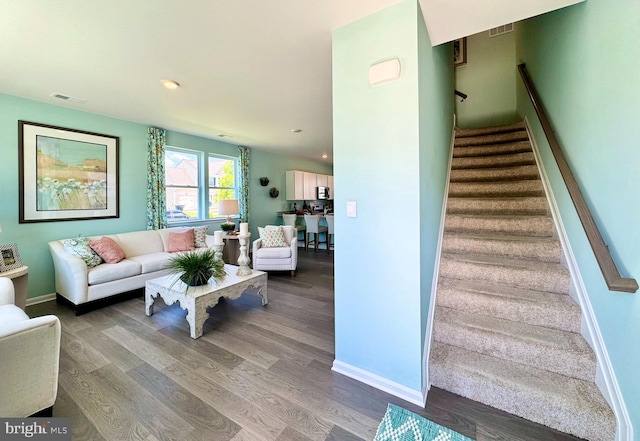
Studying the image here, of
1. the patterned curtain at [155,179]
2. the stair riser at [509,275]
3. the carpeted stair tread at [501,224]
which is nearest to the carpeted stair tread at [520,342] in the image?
the stair riser at [509,275]

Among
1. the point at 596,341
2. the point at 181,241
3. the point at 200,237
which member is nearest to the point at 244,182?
the point at 200,237

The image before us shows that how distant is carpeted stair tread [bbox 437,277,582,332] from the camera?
1.71 m

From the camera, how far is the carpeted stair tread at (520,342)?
1508mm

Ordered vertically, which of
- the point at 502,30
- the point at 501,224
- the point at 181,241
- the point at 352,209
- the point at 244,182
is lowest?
the point at 181,241

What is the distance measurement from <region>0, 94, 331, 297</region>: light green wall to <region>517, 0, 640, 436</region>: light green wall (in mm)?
5258

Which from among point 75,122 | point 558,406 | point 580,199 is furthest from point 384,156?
point 75,122

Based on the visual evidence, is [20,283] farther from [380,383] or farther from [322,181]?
[322,181]

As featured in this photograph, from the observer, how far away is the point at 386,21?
162 cm

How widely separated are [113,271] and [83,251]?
44cm

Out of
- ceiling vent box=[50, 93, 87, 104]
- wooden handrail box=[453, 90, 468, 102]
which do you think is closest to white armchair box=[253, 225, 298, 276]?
ceiling vent box=[50, 93, 87, 104]

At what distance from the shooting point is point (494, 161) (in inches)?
128

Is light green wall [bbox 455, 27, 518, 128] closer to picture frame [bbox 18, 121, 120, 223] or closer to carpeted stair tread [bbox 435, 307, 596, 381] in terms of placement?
carpeted stair tread [bbox 435, 307, 596, 381]

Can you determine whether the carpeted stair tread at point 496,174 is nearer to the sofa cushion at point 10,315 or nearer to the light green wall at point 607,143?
the light green wall at point 607,143

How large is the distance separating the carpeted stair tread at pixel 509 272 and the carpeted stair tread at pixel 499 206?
0.68m
